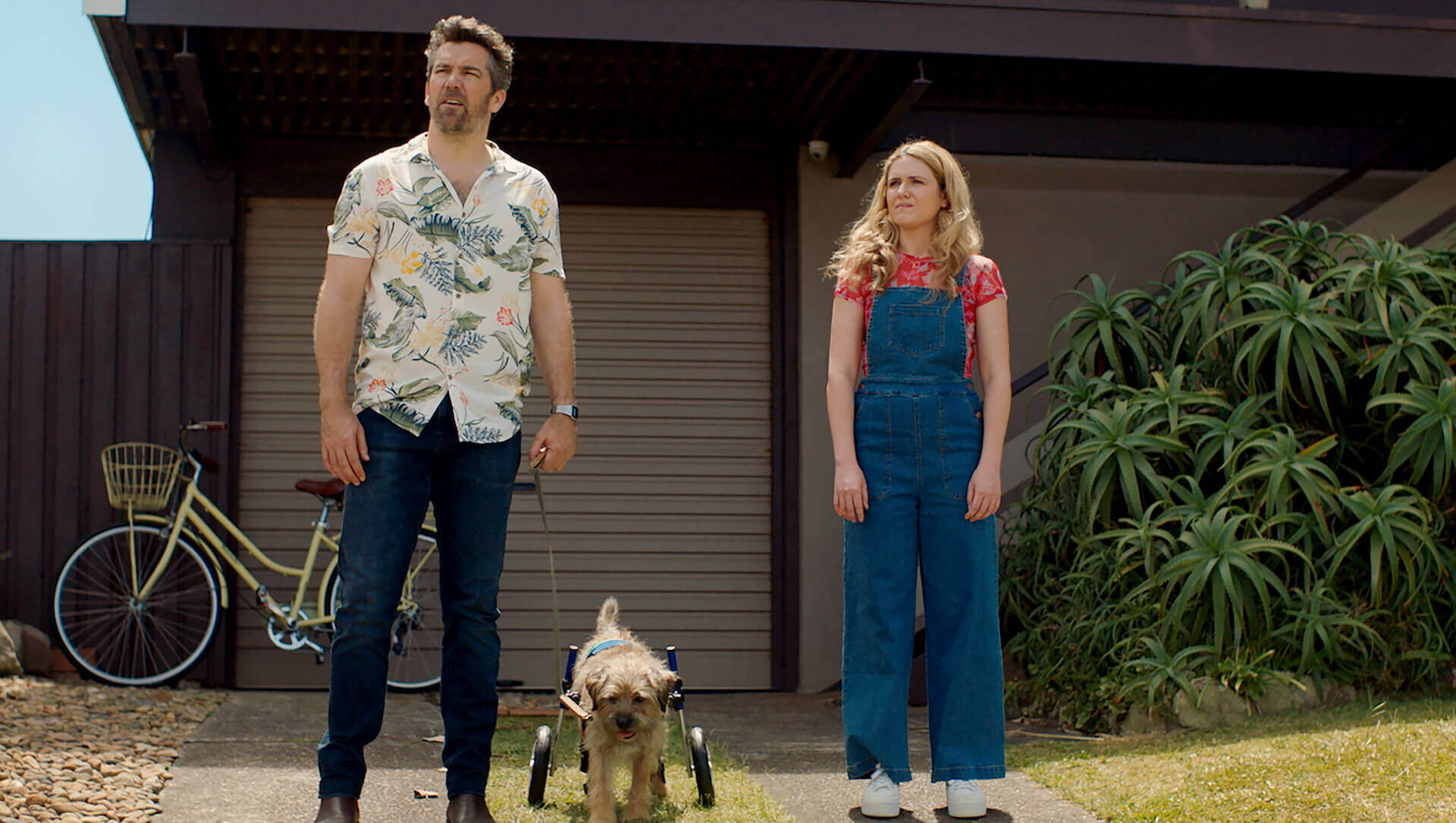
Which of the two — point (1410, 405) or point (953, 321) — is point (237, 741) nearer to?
point (953, 321)

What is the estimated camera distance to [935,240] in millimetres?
3465

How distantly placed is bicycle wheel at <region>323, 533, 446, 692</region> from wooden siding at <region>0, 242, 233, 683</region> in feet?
2.86

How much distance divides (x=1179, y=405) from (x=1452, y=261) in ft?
4.92

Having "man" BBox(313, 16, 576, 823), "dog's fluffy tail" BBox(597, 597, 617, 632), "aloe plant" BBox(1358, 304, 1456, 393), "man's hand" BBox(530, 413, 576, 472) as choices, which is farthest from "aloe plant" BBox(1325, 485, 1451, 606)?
"man" BBox(313, 16, 576, 823)

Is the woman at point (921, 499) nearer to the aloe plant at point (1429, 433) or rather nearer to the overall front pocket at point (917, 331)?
the overall front pocket at point (917, 331)

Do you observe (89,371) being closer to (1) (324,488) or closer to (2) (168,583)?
(2) (168,583)

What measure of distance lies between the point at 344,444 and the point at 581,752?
1104 mm

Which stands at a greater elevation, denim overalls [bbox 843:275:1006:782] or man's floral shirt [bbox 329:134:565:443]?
man's floral shirt [bbox 329:134:565:443]

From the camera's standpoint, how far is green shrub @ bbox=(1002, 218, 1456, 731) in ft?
15.4

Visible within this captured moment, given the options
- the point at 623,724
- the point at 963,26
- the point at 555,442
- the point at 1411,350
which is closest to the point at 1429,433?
the point at 1411,350

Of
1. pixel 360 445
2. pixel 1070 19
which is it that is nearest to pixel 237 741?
pixel 360 445

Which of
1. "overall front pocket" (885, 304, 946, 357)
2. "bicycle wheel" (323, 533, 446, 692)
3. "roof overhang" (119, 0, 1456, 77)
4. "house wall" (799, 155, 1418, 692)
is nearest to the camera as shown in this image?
"overall front pocket" (885, 304, 946, 357)

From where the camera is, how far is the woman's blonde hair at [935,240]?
3.42 meters

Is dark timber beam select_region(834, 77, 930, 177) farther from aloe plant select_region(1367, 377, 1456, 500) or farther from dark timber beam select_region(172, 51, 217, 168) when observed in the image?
dark timber beam select_region(172, 51, 217, 168)
